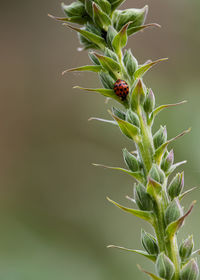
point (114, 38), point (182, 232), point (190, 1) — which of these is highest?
point (190, 1)

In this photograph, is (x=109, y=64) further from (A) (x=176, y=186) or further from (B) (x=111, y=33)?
(A) (x=176, y=186)

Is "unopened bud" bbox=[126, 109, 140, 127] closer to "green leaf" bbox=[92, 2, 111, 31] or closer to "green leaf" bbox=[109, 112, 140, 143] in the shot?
"green leaf" bbox=[109, 112, 140, 143]

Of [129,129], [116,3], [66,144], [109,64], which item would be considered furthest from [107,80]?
[66,144]

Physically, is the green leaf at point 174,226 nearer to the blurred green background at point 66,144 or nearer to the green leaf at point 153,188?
the green leaf at point 153,188

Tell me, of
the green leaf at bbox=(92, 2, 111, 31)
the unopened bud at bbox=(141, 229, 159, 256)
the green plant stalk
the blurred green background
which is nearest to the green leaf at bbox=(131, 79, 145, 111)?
the green plant stalk

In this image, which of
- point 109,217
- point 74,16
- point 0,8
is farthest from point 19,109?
point 74,16

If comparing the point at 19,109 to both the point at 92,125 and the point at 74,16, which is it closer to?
the point at 92,125
